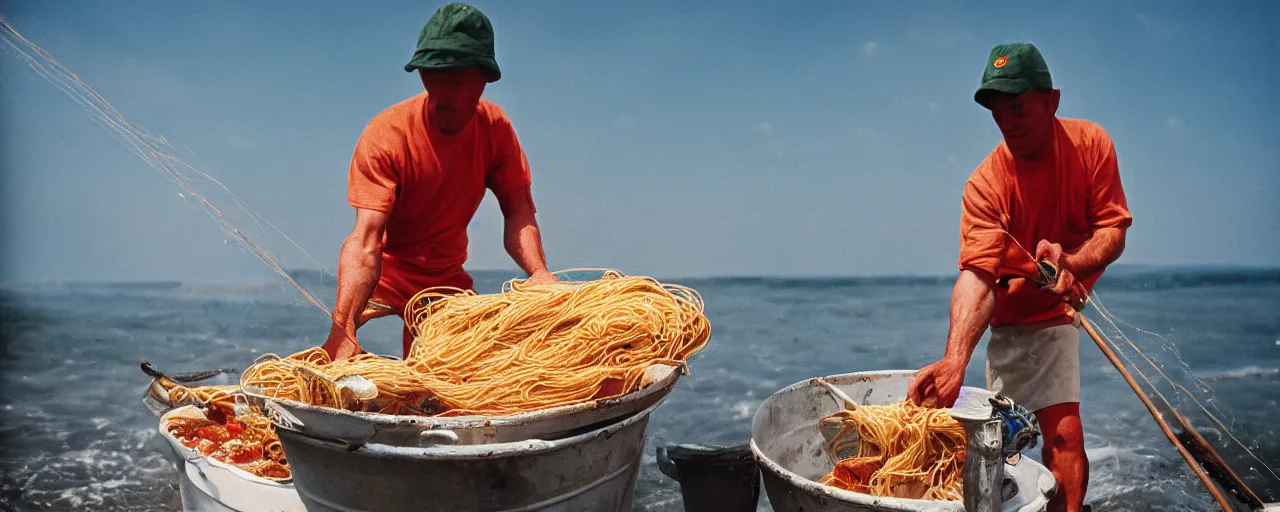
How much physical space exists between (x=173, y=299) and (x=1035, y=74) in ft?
65.0

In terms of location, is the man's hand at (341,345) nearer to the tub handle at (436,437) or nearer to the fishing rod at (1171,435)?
the tub handle at (436,437)

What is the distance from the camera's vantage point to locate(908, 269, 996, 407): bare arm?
10.1 feet

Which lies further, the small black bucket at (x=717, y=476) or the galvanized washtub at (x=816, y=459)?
the small black bucket at (x=717, y=476)

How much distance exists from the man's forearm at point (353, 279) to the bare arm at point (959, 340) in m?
2.04

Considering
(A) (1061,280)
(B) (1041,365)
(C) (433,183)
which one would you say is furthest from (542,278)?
(B) (1041,365)

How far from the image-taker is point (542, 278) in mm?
3477

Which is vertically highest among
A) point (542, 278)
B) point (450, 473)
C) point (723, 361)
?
point (542, 278)

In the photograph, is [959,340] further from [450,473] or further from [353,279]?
[353,279]

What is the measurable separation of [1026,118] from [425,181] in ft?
8.01

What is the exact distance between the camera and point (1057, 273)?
3.04 meters

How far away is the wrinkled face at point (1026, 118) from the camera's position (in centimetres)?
328

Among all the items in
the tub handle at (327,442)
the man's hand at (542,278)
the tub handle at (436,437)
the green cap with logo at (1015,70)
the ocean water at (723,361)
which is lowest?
the ocean water at (723,361)

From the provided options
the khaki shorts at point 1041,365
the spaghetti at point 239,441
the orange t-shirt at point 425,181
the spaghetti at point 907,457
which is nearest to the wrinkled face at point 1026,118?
the khaki shorts at point 1041,365

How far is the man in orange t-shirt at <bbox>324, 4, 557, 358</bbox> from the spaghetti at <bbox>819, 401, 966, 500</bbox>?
137 cm
